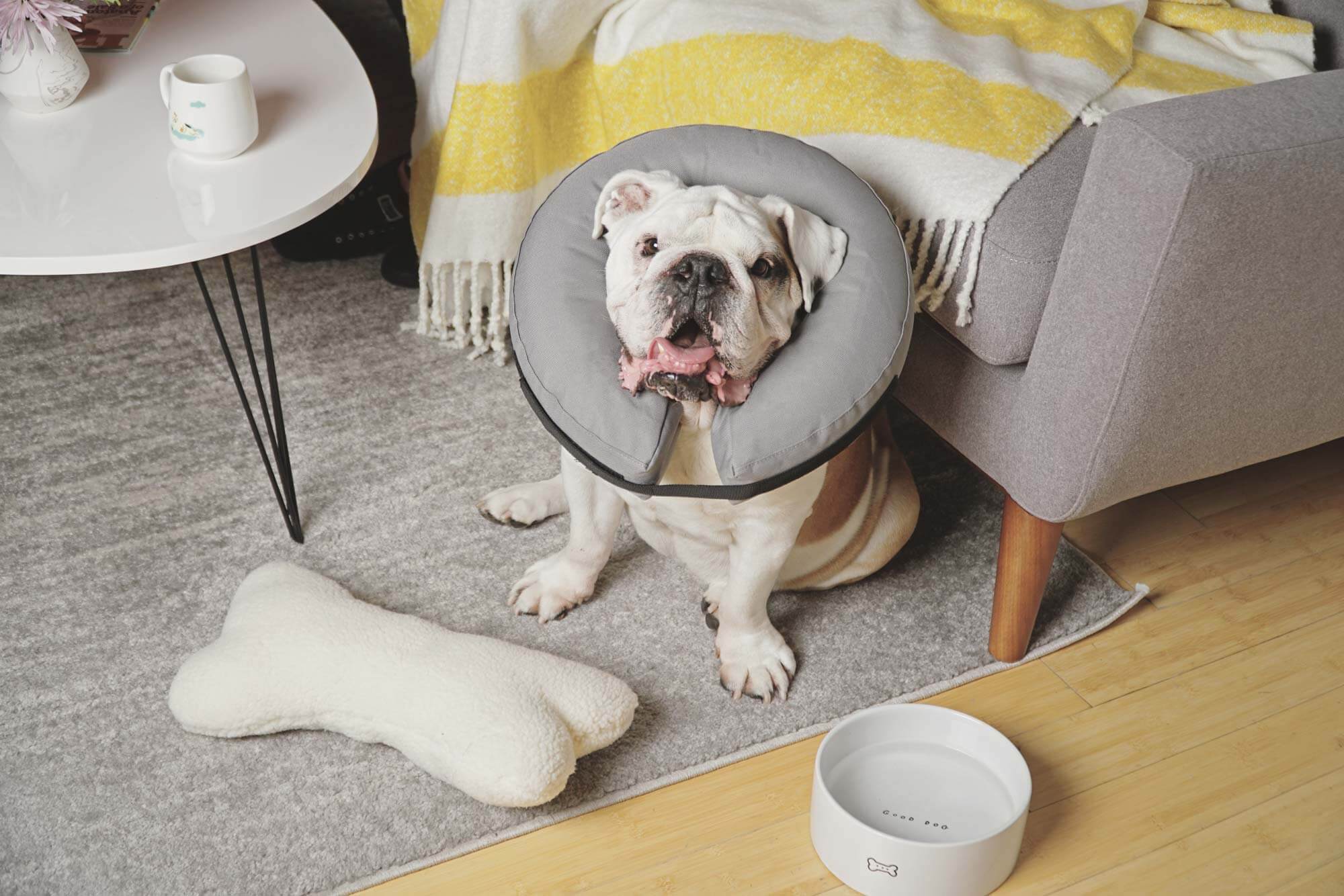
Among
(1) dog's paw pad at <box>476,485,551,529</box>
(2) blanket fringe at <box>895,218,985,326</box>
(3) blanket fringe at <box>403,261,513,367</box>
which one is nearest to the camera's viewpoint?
(2) blanket fringe at <box>895,218,985,326</box>

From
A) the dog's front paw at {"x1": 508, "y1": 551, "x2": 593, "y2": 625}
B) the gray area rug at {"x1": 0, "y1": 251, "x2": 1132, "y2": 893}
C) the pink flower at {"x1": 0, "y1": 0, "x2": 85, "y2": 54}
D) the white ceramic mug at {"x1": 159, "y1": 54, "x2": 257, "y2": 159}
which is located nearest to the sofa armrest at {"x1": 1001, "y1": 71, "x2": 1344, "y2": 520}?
the gray area rug at {"x1": 0, "y1": 251, "x2": 1132, "y2": 893}

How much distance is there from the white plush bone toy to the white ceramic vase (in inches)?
31.3

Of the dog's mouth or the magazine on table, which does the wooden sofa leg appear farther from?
the magazine on table


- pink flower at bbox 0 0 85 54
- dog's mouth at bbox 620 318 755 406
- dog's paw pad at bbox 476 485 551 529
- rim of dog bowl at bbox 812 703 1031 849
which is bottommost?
dog's paw pad at bbox 476 485 551 529

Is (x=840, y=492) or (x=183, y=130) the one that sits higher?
(x=183, y=130)

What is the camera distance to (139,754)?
150cm

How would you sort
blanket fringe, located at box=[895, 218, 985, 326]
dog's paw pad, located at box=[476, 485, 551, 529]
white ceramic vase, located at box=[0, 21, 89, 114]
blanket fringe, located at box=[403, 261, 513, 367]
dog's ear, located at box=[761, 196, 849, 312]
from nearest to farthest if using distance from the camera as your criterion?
dog's ear, located at box=[761, 196, 849, 312], blanket fringe, located at box=[895, 218, 985, 326], white ceramic vase, located at box=[0, 21, 89, 114], dog's paw pad, located at box=[476, 485, 551, 529], blanket fringe, located at box=[403, 261, 513, 367]

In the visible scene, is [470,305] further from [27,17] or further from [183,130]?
[27,17]

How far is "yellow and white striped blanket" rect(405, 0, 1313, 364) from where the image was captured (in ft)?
5.23

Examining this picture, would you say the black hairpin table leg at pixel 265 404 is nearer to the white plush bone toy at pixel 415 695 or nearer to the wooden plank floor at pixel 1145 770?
the white plush bone toy at pixel 415 695

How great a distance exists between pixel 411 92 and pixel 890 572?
188 centimetres

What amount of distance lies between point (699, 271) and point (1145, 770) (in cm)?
89

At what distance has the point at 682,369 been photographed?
1333 millimetres

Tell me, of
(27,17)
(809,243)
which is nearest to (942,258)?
(809,243)
